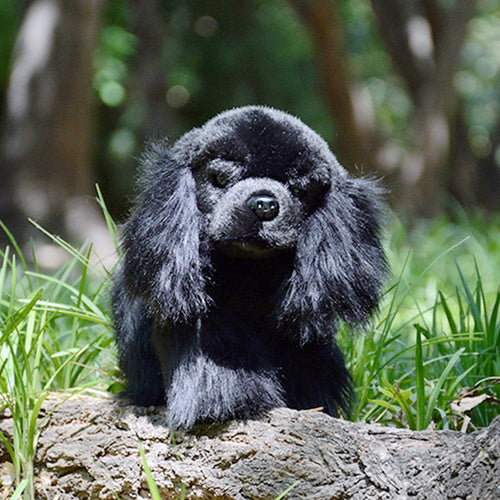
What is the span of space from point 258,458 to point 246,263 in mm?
562

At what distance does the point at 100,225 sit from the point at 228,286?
3950 mm

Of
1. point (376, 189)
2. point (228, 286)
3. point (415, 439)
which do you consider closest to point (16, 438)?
point (228, 286)

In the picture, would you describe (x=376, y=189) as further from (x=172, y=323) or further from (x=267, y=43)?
(x=267, y=43)

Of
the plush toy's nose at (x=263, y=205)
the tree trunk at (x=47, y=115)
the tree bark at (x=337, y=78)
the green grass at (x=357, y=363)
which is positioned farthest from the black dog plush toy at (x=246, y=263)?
the tree bark at (x=337, y=78)

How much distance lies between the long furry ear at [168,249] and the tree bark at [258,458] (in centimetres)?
34

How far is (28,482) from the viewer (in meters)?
1.83

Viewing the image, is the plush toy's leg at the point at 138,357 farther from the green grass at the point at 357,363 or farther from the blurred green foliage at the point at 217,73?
the blurred green foliage at the point at 217,73

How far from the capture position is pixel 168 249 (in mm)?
1914

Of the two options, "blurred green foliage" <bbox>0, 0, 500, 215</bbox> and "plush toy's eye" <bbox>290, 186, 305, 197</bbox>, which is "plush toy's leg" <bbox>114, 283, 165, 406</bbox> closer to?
"plush toy's eye" <bbox>290, 186, 305, 197</bbox>

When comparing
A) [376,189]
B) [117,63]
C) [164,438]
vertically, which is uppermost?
[117,63]

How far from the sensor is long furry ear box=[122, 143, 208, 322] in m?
1.88

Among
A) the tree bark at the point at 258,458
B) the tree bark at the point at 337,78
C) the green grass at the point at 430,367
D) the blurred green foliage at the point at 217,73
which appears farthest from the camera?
the blurred green foliage at the point at 217,73

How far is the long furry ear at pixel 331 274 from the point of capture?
1937 millimetres

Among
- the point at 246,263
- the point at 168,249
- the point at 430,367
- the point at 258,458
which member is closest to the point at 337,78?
the point at 430,367
